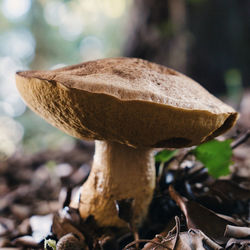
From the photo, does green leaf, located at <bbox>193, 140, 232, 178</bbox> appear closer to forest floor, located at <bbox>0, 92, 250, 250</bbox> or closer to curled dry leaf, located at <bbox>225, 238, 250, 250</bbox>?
forest floor, located at <bbox>0, 92, 250, 250</bbox>

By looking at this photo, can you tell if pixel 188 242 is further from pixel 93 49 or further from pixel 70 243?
pixel 93 49

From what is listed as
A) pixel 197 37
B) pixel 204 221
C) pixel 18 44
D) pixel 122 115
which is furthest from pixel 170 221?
pixel 18 44

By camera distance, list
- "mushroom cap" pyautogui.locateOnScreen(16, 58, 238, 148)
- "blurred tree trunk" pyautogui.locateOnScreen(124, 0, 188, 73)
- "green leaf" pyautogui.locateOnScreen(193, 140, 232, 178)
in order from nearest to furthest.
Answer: "mushroom cap" pyautogui.locateOnScreen(16, 58, 238, 148), "green leaf" pyautogui.locateOnScreen(193, 140, 232, 178), "blurred tree trunk" pyautogui.locateOnScreen(124, 0, 188, 73)

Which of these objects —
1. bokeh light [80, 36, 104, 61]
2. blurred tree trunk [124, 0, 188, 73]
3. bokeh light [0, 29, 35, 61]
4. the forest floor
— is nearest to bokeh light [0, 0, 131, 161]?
bokeh light [0, 29, 35, 61]

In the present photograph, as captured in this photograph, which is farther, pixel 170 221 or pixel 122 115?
pixel 170 221

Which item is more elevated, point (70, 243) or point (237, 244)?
point (237, 244)
